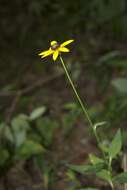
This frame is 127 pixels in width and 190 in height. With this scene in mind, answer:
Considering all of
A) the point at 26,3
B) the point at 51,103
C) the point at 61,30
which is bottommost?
the point at 51,103

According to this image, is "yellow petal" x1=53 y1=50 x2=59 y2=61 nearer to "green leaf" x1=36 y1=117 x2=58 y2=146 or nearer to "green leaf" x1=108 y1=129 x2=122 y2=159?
"green leaf" x1=108 y1=129 x2=122 y2=159

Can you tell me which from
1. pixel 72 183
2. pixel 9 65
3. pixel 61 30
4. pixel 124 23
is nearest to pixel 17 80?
pixel 9 65

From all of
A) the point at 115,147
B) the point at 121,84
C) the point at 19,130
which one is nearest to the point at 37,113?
the point at 19,130

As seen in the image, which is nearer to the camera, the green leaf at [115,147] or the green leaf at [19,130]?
the green leaf at [115,147]

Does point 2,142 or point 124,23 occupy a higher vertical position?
point 124,23

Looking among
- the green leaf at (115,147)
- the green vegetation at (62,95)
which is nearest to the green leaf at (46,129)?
the green vegetation at (62,95)

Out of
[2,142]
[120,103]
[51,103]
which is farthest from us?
[51,103]

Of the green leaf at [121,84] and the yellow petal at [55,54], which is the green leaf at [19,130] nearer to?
the green leaf at [121,84]

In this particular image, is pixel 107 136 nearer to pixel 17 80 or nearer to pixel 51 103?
pixel 51 103
